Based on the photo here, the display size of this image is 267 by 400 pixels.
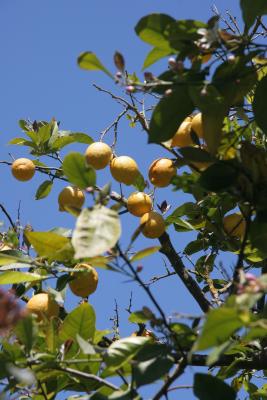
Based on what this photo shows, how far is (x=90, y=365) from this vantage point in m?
1.32

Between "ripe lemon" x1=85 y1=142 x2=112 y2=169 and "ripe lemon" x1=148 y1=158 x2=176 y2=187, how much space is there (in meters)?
0.11

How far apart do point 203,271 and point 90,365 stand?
0.81m

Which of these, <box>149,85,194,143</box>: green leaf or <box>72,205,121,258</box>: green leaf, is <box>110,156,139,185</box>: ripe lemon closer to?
<box>149,85,194,143</box>: green leaf

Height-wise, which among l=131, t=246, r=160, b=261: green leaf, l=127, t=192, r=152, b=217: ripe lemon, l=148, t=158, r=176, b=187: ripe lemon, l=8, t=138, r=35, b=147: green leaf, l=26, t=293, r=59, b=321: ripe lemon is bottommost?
l=26, t=293, r=59, b=321: ripe lemon

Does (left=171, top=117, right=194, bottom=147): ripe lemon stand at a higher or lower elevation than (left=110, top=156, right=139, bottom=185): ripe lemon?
higher

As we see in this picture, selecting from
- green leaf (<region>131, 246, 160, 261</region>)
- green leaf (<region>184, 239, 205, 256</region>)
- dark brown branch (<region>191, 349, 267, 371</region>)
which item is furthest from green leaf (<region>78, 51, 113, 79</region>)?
green leaf (<region>184, 239, 205, 256</region>)

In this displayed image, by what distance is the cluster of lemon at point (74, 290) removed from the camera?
4.65 feet

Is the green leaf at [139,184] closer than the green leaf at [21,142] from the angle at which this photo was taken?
Yes

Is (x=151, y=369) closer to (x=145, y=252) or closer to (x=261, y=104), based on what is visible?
(x=145, y=252)

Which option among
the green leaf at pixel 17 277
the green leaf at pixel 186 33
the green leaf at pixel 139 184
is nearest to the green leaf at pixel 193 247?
the green leaf at pixel 139 184

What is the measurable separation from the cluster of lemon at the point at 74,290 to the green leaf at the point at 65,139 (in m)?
0.54

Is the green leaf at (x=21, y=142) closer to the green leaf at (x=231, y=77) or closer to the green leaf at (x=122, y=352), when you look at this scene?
the green leaf at (x=231, y=77)

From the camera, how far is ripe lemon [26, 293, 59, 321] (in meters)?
1.42

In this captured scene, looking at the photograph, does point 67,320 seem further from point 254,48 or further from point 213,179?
point 254,48
